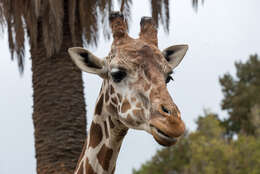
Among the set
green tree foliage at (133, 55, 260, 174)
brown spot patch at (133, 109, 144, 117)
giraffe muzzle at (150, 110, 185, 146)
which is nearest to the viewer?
giraffe muzzle at (150, 110, 185, 146)

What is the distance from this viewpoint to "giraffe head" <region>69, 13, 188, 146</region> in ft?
12.0

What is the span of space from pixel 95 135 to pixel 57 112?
431cm

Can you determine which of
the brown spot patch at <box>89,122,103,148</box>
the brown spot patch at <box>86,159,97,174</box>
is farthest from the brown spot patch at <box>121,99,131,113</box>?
the brown spot patch at <box>86,159,97,174</box>

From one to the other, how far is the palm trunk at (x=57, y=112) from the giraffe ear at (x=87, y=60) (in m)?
4.43

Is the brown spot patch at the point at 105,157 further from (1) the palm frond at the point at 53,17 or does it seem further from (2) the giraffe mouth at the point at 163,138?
(1) the palm frond at the point at 53,17

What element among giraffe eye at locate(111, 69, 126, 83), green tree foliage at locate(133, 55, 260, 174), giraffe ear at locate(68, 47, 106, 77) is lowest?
green tree foliage at locate(133, 55, 260, 174)

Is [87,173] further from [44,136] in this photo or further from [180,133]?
[44,136]

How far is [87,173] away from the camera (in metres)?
4.77

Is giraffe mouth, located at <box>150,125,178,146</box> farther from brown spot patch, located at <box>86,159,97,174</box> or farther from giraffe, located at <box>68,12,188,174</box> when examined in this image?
brown spot patch, located at <box>86,159,97,174</box>

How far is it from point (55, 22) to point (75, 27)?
→ 61 cm

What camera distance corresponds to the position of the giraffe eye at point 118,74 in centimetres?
432

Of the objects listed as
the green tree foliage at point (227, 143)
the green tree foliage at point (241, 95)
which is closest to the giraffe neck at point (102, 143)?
the green tree foliage at point (227, 143)

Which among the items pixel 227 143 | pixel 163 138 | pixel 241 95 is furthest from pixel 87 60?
pixel 241 95


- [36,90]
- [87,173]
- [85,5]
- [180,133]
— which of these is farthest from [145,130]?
[85,5]
